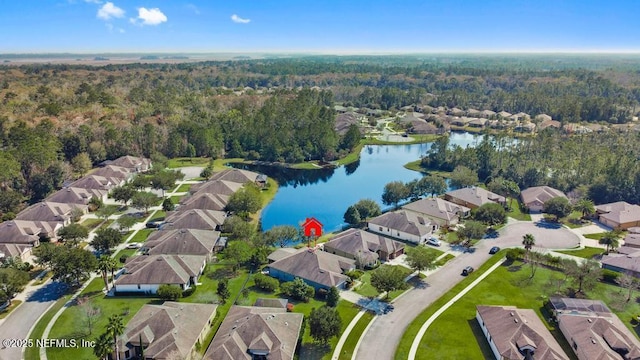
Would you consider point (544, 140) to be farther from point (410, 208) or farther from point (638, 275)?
point (638, 275)

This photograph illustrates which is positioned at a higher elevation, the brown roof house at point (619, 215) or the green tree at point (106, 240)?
the green tree at point (106, 240)

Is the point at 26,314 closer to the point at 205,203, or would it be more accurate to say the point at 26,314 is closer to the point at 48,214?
the point at 48,214

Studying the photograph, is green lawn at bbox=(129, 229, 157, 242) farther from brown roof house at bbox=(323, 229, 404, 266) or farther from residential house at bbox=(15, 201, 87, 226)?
brown roof house at bbox=(323, 229, 404, 266)

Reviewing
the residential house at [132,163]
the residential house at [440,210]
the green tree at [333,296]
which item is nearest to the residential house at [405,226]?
the residential house at [440,210]

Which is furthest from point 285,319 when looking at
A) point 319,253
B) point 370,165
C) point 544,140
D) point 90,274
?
point 544,140

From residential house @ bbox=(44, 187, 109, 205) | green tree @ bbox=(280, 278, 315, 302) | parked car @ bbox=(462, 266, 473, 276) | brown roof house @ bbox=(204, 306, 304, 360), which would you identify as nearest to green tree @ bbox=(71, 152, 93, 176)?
residential house @ bbox=(44, 187, 109, 205)

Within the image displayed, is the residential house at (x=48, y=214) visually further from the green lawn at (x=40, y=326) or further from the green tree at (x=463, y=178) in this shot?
the green tree at (x=463, y=178)
